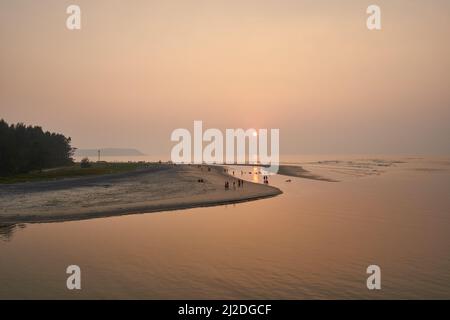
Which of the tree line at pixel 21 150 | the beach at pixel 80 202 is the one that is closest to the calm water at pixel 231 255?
the beach at pixel 80 202

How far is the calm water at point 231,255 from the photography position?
17.3 m

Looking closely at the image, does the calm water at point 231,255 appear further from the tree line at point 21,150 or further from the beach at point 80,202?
the tree line at point 21,150

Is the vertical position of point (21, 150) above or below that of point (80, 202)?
above

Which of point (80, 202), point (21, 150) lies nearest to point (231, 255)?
point (80, 202)

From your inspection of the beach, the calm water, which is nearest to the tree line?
the beach

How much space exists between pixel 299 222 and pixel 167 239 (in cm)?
1424

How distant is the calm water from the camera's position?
17.3 m

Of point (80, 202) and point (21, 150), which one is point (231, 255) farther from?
point (21, 150)

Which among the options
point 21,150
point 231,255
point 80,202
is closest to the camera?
point 231,255

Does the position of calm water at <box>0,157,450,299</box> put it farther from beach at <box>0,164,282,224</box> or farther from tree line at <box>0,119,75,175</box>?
tree line at <box>0,119,75,175</box>

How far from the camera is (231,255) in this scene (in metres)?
23.4

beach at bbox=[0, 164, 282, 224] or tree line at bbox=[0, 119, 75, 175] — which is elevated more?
tree line at bbox=[0, 119, 75, 175]
